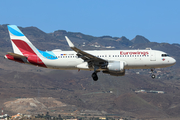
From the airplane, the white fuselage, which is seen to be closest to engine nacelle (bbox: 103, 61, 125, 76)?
the airplane

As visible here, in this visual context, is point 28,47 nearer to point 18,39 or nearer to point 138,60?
point 18,39

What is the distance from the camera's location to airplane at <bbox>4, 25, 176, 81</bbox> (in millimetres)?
56844

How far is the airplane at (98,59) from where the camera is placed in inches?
2238

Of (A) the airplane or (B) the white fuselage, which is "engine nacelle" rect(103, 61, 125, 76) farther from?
(B) the white fuselage

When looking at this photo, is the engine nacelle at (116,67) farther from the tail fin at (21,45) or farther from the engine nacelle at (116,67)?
the tail fin at (21,45)

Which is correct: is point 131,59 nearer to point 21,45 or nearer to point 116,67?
point 116,67

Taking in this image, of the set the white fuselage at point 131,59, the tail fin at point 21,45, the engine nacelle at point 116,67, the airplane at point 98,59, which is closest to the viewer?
the engine nacelle at point 116,67

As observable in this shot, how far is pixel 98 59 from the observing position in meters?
56.1

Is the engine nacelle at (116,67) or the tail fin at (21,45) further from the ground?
the tail fin at (21,45)

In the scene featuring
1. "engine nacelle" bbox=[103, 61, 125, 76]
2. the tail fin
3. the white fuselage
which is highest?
the tail fin

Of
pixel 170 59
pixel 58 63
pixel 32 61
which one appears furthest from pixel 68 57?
pixel 170 59

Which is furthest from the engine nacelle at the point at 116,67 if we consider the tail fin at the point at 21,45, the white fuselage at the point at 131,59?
the tail fin at the point at 21,45

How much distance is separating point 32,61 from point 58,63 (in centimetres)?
512

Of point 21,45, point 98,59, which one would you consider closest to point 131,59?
point 98,59
